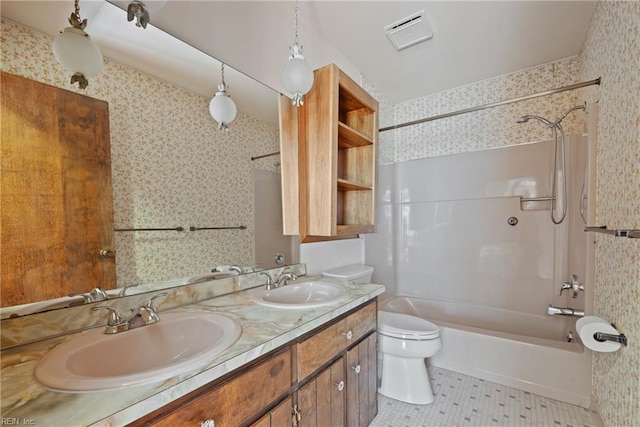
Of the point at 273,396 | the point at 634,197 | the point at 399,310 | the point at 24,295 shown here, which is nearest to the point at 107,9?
the point at 24,295

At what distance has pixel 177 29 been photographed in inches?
44.4

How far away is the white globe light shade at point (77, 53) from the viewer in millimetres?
829

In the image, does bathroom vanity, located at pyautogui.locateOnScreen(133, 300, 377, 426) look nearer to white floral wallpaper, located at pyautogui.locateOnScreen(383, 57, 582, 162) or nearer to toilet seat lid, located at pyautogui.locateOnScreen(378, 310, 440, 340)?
toilet seat lid, located at pyautogui.locateOnScreen(378, 310, 440, 340)

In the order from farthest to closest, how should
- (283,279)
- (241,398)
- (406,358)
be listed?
(406,358) → (283,279) → (241,398)

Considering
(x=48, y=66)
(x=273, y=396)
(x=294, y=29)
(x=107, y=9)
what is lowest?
(x=273, y=396)

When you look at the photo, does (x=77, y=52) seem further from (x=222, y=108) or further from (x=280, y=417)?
(x=280, y=417)

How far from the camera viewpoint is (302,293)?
1.46 metres

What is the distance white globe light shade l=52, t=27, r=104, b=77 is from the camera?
32.6 inches

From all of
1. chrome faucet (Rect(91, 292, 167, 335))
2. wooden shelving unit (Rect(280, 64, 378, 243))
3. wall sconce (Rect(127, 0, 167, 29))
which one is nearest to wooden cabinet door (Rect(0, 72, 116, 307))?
chrome faucet (Rect(91, 292, 167, 335))

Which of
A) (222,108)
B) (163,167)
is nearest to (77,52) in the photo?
(163,167)

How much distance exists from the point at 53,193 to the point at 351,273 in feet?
5.28

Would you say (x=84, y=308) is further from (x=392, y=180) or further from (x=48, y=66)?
(x=392, y=180)

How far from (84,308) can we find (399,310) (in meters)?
2.34

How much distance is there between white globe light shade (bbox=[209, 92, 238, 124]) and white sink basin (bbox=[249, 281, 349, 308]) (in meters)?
0.86
